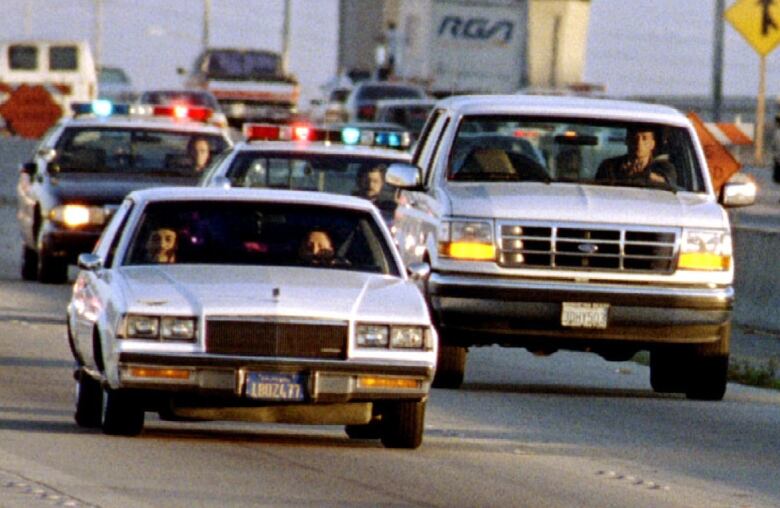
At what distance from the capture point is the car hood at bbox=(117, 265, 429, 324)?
39.4 feet

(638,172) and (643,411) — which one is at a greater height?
(638,172)

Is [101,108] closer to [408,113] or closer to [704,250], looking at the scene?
[704,250]

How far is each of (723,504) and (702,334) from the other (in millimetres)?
4839

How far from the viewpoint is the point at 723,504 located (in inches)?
436

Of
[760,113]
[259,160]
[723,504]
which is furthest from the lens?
[760,113]

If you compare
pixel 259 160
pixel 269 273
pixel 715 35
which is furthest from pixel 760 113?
pixel 269 273

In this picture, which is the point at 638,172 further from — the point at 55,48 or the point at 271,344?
the point at 55,48

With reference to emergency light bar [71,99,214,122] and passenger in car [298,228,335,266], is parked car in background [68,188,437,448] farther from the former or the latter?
emergency light bar [71,99,214,122]

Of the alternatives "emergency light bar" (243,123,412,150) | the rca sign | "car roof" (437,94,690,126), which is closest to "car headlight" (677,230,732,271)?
"car roof" (437,94,690,126)

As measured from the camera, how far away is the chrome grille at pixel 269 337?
12.0 metres

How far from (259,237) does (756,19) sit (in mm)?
19950

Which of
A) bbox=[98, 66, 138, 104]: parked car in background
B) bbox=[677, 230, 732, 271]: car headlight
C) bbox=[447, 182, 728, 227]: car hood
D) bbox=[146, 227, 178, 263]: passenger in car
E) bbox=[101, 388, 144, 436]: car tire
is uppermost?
bbox=[146, 227, 178, 263]: passenger in car

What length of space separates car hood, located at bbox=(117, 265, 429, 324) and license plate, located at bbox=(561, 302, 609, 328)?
9.72 ft

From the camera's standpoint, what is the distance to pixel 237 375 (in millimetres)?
11906
